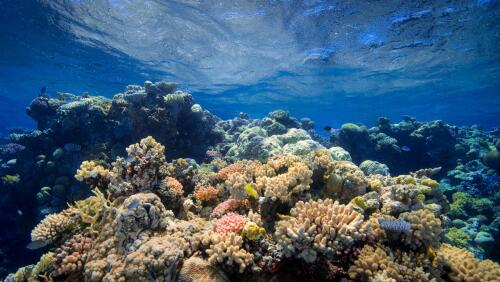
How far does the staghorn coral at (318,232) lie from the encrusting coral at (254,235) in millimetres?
14

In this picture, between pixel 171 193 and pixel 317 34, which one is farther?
pixel 317 34

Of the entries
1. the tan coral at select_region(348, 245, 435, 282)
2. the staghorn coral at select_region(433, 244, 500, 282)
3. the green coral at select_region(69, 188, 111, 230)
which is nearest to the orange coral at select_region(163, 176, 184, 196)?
the green coral at select_region(69, 188, 111, 230)

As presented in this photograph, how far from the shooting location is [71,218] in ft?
15.6

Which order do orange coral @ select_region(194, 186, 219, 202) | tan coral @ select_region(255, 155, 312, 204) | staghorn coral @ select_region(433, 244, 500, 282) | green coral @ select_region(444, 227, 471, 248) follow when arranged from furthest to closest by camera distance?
green coral @ select_region(444, 227, 471, 248), orange coral @ select_region(194, 186, 219, 202), tan coral @ select_region(255, 155, 312, 204), staghorn coral @ select_region(433, 244, 500, 282)

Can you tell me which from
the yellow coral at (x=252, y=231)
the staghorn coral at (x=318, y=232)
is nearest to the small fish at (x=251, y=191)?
the yellow coral at (x=252, y=231)

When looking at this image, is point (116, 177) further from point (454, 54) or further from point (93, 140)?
point (454, 54)

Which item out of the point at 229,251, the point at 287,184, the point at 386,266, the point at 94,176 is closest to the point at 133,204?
the point at 229,251

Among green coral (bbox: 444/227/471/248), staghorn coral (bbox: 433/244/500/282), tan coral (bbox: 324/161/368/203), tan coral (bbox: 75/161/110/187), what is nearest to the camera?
staghorn coral (bbox: 433/244/500/282)

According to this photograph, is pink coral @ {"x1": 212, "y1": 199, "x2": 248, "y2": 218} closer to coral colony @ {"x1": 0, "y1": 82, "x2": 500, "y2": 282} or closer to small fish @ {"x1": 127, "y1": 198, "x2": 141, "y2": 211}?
coral colony @ {"x1": 0, "y1": 82, "x2": 500, "y2": 282}

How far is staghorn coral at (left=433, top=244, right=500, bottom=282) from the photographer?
12.5 ft

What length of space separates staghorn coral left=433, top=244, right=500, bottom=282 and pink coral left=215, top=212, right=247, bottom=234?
292cm

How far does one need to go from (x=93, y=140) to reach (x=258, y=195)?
10.1 m

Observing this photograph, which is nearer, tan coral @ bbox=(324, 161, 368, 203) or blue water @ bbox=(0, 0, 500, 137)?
tan coral @ bbox=(324, 161, 368, 203)

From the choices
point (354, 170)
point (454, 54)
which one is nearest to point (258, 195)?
point (354, 170)
